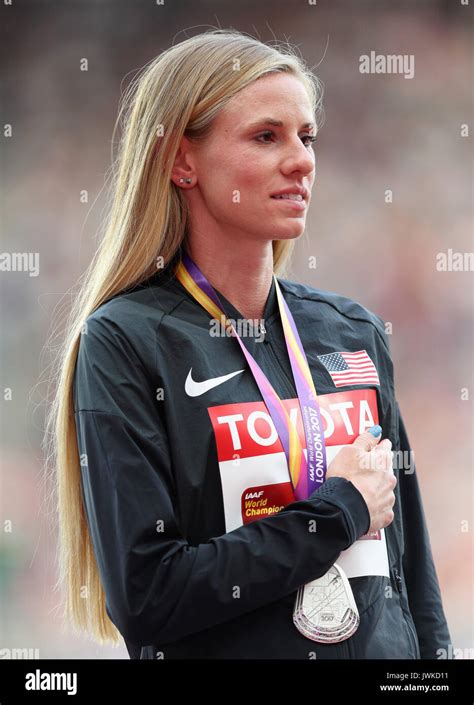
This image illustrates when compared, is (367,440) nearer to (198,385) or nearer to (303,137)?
(198,385)

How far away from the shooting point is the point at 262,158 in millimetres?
1549

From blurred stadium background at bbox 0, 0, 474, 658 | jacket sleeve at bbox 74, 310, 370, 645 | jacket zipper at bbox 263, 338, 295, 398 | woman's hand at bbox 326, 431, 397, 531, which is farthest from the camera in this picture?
blurred stadium background at bbox 0, 0, 474, 658

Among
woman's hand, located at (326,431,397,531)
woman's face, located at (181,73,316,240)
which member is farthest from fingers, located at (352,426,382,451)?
woman's face, located at (181,73,316,240)

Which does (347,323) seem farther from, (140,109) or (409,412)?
(409,412)

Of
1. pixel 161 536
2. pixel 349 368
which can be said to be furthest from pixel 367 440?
pixel 161 536

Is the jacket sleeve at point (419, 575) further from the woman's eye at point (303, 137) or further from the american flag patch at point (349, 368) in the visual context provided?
the woman's eye at point (303, 137)

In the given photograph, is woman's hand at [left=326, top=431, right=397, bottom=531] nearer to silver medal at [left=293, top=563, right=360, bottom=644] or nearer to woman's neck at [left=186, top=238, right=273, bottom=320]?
silver medal at [left=293, top=563, right=360, bottom=644]

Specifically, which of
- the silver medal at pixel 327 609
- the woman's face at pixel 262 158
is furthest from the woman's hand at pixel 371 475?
the woman's face at pixel 262 158

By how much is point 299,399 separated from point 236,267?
0.27 m

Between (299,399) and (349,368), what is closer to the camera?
(299,399)

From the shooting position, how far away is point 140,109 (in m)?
1.67

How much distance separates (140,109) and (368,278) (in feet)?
8.49

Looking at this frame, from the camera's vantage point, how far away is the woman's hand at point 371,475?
149 centimetres

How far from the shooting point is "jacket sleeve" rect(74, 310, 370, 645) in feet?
4.53
